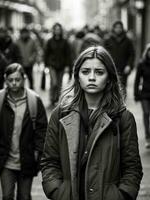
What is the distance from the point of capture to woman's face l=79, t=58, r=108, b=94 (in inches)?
138

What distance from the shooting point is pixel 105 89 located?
144 inches

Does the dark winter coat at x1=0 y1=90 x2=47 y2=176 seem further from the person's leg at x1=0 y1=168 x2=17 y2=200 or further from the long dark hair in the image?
the long dark hair

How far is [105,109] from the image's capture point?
356cm

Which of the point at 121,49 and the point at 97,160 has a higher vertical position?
the point at 97,160

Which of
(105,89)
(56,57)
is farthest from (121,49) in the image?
(105,89)

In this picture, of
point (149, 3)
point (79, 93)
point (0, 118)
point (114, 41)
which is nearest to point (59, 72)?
point (114, 41)

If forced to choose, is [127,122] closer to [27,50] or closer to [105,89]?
[105,89]

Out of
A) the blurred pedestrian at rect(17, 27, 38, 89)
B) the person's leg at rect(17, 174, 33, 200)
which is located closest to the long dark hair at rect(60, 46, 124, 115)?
the person's leg at rect(17, 174, 33, 200)

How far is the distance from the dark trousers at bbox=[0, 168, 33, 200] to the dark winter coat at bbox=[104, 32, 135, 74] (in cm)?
869

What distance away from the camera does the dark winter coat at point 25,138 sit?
215 inches

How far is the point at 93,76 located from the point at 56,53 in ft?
38.0

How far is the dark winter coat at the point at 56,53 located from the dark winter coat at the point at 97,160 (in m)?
11.3

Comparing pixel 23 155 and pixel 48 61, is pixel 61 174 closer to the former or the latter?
pixel 23 155

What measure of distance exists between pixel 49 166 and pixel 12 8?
6634cm
